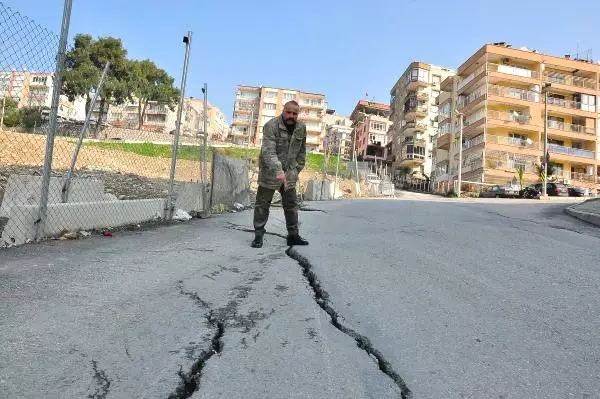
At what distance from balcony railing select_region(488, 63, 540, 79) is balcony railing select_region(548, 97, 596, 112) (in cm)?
292

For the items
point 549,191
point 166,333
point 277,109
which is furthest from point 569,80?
point 166,333

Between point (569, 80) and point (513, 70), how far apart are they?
663cm

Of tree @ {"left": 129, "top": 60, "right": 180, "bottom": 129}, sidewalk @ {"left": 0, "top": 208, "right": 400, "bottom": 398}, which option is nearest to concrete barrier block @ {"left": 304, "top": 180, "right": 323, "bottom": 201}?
sidewalk @ {"left": 0, "top": 208, "right": 400, "bottom": 398}

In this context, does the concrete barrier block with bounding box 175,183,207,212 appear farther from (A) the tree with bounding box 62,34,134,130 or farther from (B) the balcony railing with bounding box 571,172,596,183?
(B) the balcony railing with bounding box 571,172,596,183

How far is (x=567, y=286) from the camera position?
4.11m

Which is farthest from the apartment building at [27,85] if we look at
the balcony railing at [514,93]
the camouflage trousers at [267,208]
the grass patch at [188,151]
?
the balcony railing at [514,93]

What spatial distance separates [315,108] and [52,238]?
9071cm

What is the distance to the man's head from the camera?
5625 mm

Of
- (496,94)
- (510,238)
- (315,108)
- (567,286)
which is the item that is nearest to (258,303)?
(567,286)

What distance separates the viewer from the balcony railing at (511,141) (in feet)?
148

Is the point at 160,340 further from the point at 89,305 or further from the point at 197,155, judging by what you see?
the point at 197,155

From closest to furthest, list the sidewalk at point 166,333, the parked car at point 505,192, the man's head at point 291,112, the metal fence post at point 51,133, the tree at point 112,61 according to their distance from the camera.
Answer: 1. the sidewalk at point 166,333
2. the metal fence post at point 51,133
3. the man's head at point 291,112
4. the parked car at point 505,192
5. the tree at point 112,61

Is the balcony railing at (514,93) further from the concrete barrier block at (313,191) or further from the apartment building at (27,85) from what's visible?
the apartment building at (27,85)

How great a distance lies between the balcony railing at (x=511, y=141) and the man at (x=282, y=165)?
4292cm
